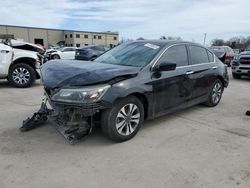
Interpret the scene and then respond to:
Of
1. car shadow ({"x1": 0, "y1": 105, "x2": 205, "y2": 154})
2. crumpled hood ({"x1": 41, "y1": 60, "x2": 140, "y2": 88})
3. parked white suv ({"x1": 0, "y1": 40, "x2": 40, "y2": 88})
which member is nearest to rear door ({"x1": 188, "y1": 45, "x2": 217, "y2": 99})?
car shadow ({"x1": 0, "y1": 105, "x2": 205, "y2": 154})

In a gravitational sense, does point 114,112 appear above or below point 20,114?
above

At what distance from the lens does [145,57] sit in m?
4.59

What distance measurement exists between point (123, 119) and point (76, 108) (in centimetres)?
75

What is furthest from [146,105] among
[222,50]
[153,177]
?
[222,50]

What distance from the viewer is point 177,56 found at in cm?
504

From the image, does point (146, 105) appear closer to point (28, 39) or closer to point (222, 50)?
point (222, 50)

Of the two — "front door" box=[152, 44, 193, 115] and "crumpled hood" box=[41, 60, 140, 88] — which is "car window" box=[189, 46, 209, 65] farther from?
"crumpled hood" box=[41, 60, 140, 88]

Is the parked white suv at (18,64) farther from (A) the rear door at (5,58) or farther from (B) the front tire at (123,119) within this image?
(B) the front tire at (123,119)

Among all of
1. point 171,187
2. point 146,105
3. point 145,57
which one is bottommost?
point 171,187

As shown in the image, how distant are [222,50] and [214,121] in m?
16.2

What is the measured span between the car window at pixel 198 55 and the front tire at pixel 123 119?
190 cm

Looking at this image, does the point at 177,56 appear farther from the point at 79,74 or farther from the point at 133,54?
the point at 79,74

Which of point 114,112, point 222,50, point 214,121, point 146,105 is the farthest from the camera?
point 222,50

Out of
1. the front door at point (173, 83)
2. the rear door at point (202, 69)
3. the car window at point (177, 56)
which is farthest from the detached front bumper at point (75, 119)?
the rear door at point (202, 69)
